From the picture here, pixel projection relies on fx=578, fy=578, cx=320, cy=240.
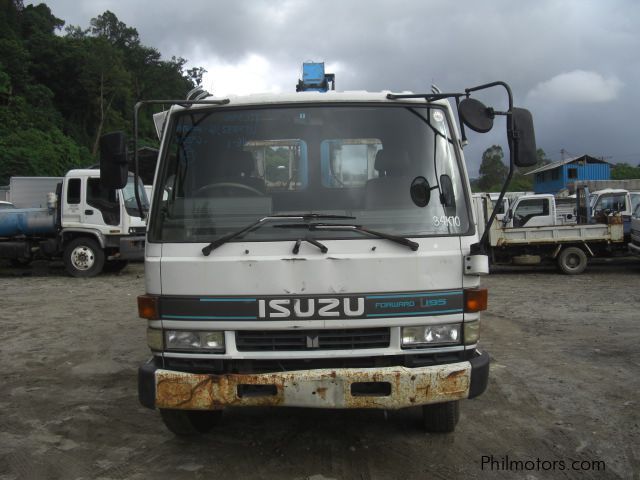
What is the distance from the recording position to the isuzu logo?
3246 mm

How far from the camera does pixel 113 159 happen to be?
366 cm

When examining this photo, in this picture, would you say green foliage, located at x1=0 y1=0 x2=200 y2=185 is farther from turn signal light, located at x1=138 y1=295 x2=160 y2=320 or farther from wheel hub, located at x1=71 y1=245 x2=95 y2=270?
turn signal light, located at x1=138 y1=295 x2=160 y2=320

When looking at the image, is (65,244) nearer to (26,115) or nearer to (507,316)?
(507,316)

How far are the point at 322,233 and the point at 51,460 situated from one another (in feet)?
7.73

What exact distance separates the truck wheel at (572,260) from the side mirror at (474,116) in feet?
37.0

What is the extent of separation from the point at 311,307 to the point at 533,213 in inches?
570

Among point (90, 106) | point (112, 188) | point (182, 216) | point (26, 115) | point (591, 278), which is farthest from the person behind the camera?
point (90, 106)

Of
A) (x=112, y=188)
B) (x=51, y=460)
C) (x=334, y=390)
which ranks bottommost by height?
(x=51, y=460)

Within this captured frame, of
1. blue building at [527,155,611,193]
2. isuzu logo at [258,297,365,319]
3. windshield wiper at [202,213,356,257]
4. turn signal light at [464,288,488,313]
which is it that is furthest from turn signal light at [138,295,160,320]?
blue building at [527,155,611,193]

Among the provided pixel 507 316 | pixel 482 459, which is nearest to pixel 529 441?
pixel 482 459

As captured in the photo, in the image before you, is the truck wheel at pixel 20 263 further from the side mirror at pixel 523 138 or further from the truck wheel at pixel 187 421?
the side mirror at pixel 523 138

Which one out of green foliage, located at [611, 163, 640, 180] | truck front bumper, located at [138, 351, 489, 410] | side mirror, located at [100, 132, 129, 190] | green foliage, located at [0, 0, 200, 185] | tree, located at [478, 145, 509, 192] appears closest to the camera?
truck front bumper, located at [138, 351, 489, 410]

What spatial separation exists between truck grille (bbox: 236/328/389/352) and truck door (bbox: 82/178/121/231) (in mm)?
11074

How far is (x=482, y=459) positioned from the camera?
12.0 ft
